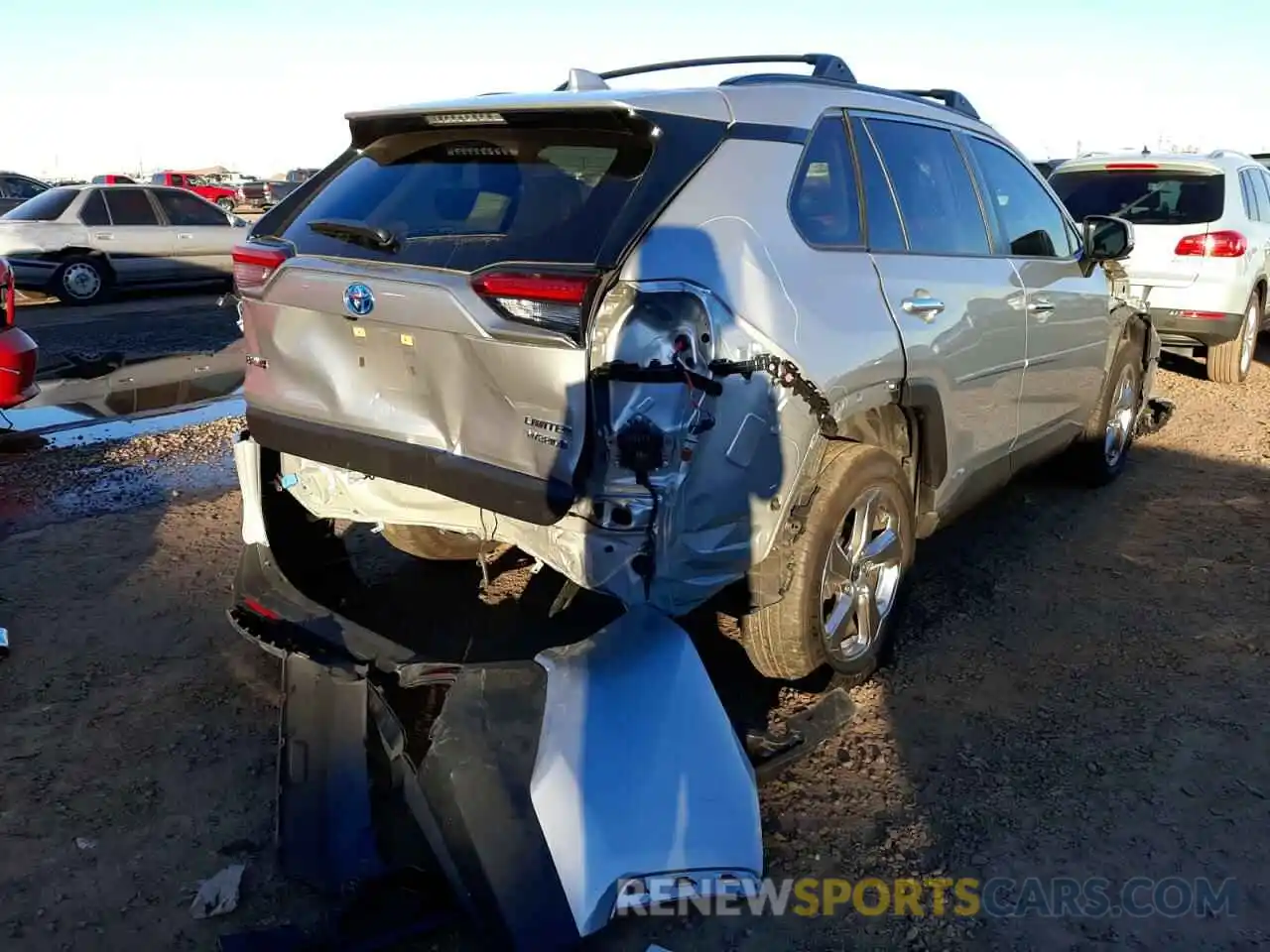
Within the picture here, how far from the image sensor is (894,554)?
3799 millimetres

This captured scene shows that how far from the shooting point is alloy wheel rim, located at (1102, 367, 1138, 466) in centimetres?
586

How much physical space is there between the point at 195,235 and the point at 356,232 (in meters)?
13.2

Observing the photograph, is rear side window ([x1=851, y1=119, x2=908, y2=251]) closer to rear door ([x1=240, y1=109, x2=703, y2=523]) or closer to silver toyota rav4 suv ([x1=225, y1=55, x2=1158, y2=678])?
silver toyota rav4 suv ([x1=225, y1=55, x2=1158, y2=678])

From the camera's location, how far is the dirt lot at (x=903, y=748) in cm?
260

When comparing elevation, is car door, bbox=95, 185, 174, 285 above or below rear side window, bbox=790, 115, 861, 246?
below

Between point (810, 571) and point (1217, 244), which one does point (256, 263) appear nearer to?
point (810, 571)

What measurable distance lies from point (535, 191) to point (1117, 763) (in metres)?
2.55

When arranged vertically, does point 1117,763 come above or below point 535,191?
below

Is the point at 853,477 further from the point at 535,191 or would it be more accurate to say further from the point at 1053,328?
the point at 1053,328

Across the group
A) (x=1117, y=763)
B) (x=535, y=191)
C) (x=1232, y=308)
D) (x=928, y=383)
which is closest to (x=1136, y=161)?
(x=1232, y=308)

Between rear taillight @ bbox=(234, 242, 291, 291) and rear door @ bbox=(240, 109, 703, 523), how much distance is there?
2.0 inches

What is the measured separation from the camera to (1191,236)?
811 cm

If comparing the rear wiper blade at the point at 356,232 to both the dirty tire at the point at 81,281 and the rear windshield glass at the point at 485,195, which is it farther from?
the dirty tire at the point at 81,281

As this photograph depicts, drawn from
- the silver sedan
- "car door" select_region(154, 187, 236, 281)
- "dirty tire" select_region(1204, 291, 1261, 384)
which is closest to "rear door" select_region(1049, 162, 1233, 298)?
"dirty tire" select_region(1204, 291, 1261, 384)
